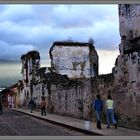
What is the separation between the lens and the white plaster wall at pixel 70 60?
4419cm

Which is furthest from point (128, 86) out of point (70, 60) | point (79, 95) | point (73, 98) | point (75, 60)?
point (70, 60)

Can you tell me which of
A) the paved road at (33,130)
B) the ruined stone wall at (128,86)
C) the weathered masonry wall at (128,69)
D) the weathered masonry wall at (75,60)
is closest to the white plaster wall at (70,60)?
the weathered masonry wall at (75,60)

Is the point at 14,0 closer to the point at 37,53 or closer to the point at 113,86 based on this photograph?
the point at 113,86

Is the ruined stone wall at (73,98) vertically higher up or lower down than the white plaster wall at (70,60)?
lower down

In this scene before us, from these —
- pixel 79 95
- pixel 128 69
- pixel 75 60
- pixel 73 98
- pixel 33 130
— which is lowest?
pixel 33 130

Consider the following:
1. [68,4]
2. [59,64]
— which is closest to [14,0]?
[68,4]

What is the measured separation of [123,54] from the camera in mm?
17406

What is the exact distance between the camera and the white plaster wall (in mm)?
44188

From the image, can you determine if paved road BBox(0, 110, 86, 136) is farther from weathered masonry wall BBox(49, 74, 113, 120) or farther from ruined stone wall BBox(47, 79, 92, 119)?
ruined stone wall BBox(47, 79, 92, 119)

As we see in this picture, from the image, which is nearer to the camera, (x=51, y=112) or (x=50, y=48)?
(x=51, y=112)

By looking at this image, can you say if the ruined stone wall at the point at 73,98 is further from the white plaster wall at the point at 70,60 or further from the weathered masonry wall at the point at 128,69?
the white plaster wall at the point at 70,60

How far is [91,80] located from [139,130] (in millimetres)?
6469

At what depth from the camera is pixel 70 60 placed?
147 feet

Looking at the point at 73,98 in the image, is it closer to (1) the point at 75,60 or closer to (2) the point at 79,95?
(2) the point at 79,95
